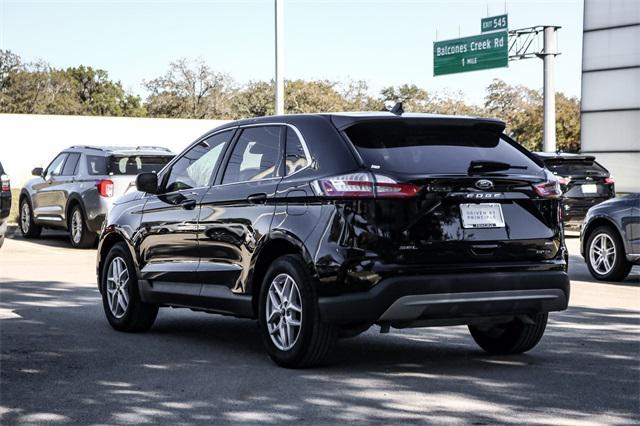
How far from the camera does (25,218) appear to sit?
22859mm

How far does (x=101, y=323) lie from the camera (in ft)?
34.4

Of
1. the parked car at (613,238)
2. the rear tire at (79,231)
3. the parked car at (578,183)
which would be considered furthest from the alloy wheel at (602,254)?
the rear tire at (79,231)

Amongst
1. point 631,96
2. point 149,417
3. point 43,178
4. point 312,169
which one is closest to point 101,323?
point 312,169

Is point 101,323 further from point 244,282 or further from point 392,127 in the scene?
point 392,127

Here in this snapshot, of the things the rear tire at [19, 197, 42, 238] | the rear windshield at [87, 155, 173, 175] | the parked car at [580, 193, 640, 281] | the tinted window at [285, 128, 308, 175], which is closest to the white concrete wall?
the rear tire at [19, 197, 42, 238]

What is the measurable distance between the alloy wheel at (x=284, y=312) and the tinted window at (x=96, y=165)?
12.3 meters

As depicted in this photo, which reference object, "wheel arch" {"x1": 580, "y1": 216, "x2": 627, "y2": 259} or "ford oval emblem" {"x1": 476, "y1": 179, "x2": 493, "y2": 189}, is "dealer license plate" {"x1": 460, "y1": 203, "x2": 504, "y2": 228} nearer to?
"ford oval emblem" {"x1": 476, "y1": 179, "x2": 493, "y2": 189}

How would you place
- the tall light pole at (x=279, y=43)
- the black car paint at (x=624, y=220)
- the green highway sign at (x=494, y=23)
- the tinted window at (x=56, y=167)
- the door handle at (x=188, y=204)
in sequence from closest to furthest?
the door handle at (x=188, y=204), the black car paint at (x=624, y=220), the tinted window at (x=56, y=167), the tall light pole at (x=279, y=43), the green highway sign at (x=494, y=23)

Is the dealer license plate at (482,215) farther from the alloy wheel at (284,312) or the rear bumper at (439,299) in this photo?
the alloy wheel at (284,312)

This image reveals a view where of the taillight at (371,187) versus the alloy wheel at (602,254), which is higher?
the taillight at (371,187)

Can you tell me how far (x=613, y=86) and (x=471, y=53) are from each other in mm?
10342

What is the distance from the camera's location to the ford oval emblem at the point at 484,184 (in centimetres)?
760

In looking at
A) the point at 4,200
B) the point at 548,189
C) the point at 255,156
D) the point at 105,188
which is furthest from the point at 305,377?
the point at 105,188

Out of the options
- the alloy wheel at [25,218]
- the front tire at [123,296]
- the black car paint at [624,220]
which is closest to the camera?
the front tire at [123,296]
